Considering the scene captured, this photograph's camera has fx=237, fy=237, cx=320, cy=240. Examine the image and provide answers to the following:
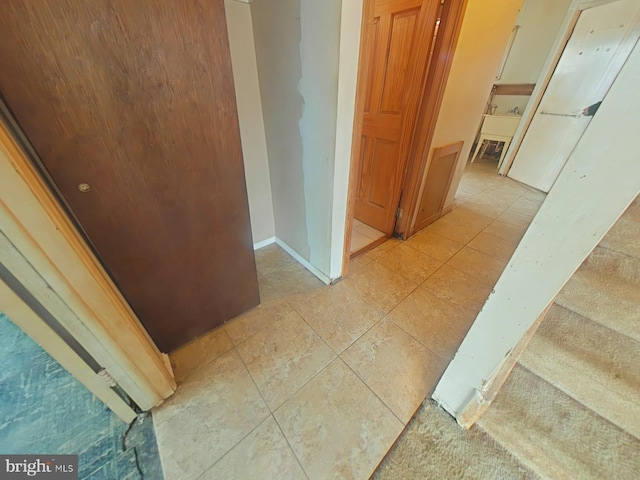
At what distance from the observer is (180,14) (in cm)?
75

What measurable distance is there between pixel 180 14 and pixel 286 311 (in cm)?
143

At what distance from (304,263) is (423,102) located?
1.49m

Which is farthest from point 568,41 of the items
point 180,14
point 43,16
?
point 43,16

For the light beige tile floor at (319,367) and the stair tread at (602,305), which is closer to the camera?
the stair tread at (602,305)

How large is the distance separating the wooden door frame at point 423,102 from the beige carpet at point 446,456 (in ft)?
3.33

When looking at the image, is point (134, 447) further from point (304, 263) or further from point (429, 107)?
point (429, 107)

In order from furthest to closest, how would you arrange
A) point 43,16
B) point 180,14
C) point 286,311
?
point 286,311
point 180,14
point 43,16

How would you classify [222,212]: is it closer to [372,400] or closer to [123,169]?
[123,169]

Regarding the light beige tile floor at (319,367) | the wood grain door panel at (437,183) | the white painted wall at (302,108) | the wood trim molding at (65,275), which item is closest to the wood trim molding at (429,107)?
the wood grain door panel at (437,183)

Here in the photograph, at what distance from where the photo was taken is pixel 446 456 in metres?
0.93

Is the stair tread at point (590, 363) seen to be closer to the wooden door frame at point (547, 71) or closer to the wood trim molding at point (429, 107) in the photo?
the wood trim molding at point (429, 107)

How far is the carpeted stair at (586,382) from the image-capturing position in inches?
28.9

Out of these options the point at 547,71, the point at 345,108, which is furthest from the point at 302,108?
the point at 547,71

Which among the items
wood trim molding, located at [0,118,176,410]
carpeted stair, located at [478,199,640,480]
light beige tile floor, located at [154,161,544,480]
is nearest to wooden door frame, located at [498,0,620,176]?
light beige tile floor, located at [154,161,544,480]
